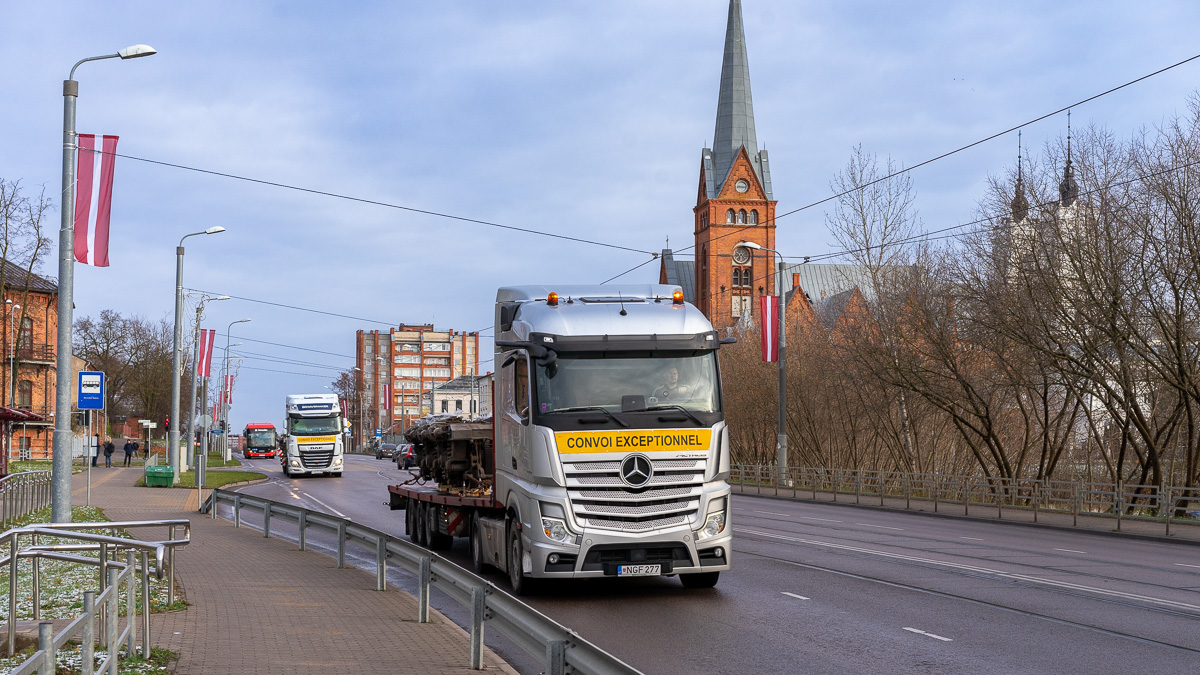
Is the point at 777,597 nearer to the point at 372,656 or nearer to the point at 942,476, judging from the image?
the point at 372,656

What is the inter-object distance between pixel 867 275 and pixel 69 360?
114ft

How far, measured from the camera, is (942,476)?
32031 mm

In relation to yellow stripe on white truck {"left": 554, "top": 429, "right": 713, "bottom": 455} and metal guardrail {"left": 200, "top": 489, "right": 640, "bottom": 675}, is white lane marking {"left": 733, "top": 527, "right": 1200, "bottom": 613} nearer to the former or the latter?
Result: yellow stripe on white truck {"left": 554, "top": 429, "right": 713, "bottom": 455}

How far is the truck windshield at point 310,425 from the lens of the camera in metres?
51.6

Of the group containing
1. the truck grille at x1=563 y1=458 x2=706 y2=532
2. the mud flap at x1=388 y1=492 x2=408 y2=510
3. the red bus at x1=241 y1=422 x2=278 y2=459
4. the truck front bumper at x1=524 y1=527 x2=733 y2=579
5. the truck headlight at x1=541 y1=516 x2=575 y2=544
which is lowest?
the red bus at x1=241 y1=422 x2=278 y2=459

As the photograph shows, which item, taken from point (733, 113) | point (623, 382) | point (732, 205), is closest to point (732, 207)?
point (732, 205)

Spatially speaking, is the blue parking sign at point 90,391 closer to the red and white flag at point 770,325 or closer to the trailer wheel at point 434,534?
the trailer wheel at point 434,534

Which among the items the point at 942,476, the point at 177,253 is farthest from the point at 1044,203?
the point at 177,253

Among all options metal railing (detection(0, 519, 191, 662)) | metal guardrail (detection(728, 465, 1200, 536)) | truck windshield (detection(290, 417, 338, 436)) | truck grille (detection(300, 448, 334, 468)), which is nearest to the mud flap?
metal railing (detection(0, 519, 191, 662))

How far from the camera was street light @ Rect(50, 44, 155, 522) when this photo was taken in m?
15.6

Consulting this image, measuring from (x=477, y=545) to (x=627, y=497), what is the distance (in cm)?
375

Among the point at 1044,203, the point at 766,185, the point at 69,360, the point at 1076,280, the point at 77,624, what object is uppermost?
the point at 766,185

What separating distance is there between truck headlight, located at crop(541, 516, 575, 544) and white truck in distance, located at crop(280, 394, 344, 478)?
40682 millimetres

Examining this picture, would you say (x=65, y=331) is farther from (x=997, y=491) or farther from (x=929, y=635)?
(x=997, y=491)
